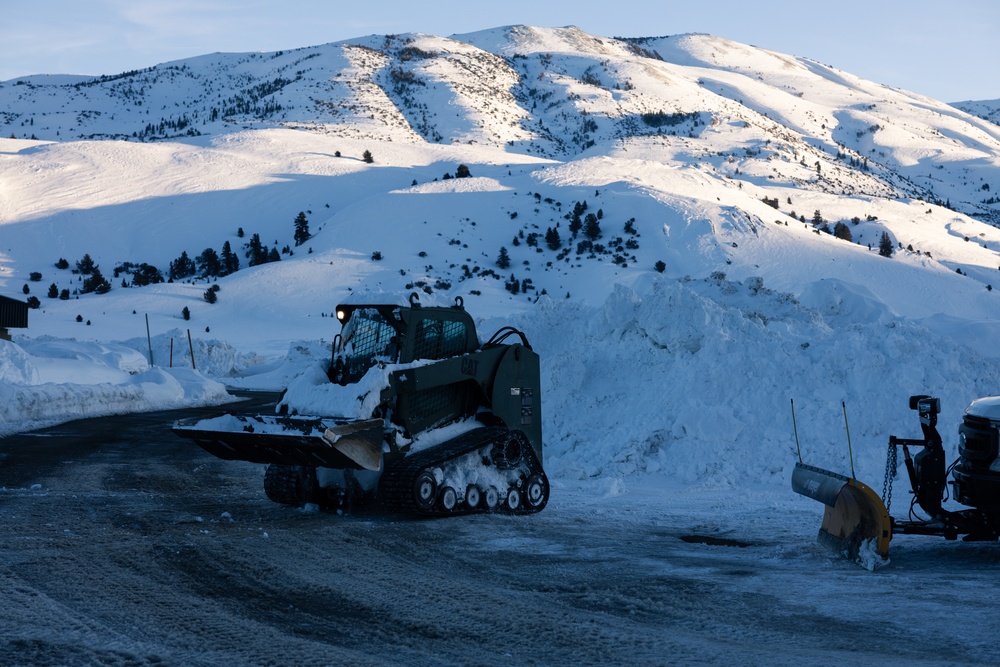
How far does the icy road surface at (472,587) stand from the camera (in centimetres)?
618

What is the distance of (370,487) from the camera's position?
11.6 metres

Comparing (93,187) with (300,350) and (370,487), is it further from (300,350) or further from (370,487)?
(370,487)

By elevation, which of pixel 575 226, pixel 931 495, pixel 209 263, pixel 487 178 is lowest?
pixel 931 495

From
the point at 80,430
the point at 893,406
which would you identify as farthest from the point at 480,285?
the point at 893,406

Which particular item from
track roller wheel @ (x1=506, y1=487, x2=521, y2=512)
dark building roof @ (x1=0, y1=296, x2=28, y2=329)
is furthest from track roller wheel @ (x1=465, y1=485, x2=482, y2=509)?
dark building roof @ (x1=0, y1=296, x2=28, y2=329)

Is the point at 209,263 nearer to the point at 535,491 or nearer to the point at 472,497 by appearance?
the point at 535,491

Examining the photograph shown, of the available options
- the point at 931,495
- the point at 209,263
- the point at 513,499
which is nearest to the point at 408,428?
the point at 513,499

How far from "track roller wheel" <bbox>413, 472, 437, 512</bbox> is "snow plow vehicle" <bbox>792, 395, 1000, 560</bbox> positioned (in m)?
4.15

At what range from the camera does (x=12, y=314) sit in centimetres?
4381

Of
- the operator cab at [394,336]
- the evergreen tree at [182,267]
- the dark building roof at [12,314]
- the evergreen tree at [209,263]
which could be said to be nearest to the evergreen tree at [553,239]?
the evergreen tree at [209,263]

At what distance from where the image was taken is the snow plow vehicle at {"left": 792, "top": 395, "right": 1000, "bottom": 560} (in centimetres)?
879

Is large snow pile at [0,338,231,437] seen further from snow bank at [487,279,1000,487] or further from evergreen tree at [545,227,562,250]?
evergreen tree at [545,227,562,250]

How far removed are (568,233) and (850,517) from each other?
61.7m

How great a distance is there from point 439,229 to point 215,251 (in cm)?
1973
